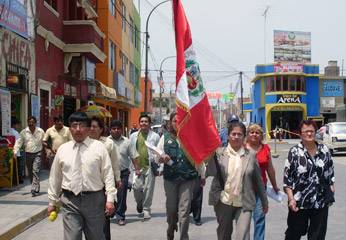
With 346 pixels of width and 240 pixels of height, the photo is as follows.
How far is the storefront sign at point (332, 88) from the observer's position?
5972 centimetres

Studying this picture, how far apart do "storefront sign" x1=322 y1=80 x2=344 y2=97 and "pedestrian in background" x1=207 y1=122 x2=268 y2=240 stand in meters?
56.0

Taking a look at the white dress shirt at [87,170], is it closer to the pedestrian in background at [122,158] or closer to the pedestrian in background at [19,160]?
the pedestrian in background at [122,158]

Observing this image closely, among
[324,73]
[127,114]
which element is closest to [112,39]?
[127,114]

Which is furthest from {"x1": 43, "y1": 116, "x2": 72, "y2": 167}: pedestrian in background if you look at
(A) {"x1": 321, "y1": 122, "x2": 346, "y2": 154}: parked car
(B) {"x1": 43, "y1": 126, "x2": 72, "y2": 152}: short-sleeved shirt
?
(A) {"x1": 321, "y1": 122, "x2": 346, "y2": 154}: parked car

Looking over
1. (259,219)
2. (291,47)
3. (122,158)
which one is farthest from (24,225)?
(291,47)

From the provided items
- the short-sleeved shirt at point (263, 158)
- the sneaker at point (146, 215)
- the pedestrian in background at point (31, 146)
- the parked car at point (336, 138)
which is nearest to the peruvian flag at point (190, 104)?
the short-sleeved shirt at point (263, 158)

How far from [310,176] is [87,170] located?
2.29m

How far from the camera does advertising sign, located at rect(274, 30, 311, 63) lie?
2549 inches

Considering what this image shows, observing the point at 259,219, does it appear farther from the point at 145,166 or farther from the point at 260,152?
the point at 145,166

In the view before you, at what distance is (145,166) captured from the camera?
965cm

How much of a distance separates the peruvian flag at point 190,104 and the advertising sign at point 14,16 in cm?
764

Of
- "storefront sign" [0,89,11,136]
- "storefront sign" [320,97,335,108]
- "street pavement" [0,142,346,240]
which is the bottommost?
"street pavement" [0,142,346,240]

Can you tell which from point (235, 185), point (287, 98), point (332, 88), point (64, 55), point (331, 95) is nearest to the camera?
point (235, 185)

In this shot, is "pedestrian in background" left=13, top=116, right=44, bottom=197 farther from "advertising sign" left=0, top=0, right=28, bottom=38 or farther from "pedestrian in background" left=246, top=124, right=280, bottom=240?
"pedestrian in background" left=246, top=124, right=280, bottom=240
